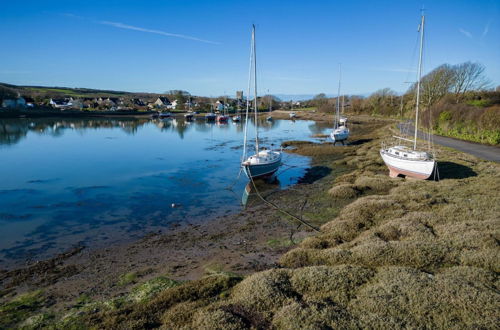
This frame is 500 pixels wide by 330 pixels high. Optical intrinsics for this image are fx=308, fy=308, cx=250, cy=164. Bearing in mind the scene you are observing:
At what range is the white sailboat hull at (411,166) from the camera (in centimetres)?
2080

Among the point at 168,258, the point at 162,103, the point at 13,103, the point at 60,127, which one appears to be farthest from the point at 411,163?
the point at 162,103

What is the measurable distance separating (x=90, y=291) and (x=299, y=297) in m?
6.80

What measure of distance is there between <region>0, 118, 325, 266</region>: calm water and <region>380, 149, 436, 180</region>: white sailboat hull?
800 centimetres

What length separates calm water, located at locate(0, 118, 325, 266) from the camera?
15.7 metres

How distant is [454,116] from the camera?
40.9 m

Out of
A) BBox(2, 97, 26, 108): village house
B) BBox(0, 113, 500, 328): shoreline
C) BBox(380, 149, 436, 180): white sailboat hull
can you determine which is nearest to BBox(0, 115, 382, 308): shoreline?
BBox(0, 113, 500, 328): shoreline

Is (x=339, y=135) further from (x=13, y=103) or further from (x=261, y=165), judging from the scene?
(x=13, y=103)

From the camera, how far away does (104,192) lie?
2339cm

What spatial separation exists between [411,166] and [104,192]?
2264 cm

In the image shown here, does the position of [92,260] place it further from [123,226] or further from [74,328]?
[74,328]

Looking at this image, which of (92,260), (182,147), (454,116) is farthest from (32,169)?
A: (454,116)

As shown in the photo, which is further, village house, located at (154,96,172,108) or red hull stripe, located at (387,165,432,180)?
village house, located at (154,96,172,108)

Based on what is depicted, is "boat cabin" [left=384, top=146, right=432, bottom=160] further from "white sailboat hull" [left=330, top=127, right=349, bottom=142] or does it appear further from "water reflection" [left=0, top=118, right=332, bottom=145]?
"water reflection" [left=0, top=118, right=332, bottom=145]

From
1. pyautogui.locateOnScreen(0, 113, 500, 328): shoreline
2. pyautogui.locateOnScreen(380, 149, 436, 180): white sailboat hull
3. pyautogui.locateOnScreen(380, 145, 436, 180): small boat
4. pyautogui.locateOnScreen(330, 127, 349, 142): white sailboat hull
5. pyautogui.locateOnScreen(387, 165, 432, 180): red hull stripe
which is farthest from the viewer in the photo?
pyautogui.locateOnScreen(330, 127, 349, 142): white sailboat hull
